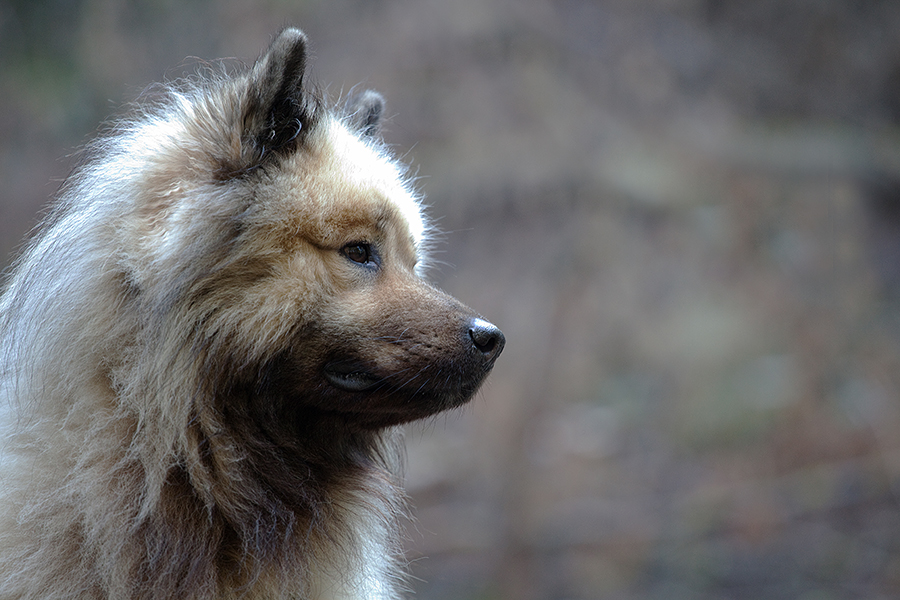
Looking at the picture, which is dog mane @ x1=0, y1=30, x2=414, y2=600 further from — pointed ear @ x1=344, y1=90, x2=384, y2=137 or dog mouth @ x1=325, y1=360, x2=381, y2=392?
pointed ear @ x1=344, y1=90, x2=384, y2=137

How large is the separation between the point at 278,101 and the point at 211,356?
0.82 m

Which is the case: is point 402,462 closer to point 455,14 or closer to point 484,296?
point 484,296

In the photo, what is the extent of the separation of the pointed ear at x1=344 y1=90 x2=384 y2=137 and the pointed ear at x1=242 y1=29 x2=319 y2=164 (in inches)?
28.2

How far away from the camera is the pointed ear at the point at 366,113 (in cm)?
331

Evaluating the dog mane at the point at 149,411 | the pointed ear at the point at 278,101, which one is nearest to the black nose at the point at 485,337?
the dog mane at the point at 149,411

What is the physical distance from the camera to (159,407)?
2316 millimetres

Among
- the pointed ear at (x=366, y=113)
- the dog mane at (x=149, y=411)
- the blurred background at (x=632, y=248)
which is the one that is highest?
the blurred background at (x=632, y=248)

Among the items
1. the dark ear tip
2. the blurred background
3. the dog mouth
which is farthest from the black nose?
the blurred background

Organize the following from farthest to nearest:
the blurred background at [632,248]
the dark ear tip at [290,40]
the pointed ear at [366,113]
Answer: the blurred background at [632,248], the pointed ear at [366,113], the dark ear tip at [290,40]

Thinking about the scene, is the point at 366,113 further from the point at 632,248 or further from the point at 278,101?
the point at 632,248

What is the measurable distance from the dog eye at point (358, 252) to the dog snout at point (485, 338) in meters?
0.41

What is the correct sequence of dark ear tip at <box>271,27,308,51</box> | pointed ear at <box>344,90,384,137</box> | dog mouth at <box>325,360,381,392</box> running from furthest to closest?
pointed ear at <box>344,90,384,137</box>, dog mouth at <box>325,360,381,392</box>, dark ear tip at <box>271,27,308,51</box>

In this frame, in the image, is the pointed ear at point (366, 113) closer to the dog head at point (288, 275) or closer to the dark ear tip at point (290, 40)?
the dog head at point (288, 275)

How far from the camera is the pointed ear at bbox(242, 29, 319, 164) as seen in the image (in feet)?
7.50
